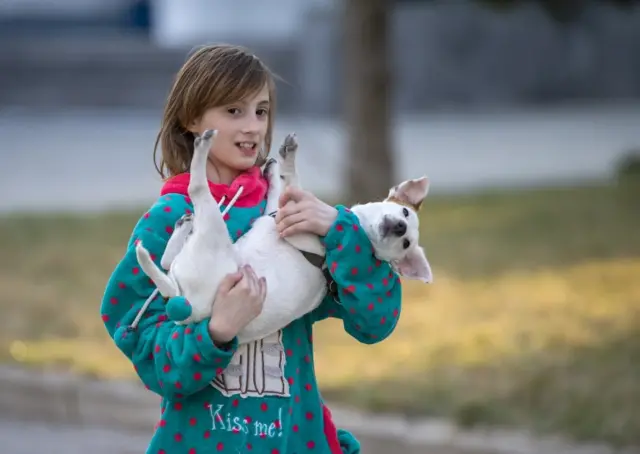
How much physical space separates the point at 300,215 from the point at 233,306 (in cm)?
25

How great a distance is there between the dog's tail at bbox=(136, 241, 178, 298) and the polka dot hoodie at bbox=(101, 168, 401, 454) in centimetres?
10

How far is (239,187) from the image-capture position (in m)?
2.59

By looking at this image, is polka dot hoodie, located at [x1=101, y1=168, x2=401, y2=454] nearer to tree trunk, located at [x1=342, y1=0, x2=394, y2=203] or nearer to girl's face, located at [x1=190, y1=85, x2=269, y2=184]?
girl's face, located at [x1=190, y1=85, x2=269, y2=184]

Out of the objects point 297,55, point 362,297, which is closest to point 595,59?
point 297,55

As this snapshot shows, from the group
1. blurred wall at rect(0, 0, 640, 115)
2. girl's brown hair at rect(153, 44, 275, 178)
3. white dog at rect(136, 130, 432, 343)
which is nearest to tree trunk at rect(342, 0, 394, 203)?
girl's brown hair at rect(153, 44, 275, 178)

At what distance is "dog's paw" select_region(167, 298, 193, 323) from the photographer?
2.38 meters

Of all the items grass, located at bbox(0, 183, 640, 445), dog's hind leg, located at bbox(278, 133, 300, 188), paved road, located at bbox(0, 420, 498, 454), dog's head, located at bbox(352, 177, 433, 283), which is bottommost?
paved road, located at bbox(0, 420, 498, 454)

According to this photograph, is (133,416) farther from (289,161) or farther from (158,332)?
(289,161)

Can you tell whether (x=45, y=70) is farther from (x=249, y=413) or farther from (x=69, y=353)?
(x=249, y=413)

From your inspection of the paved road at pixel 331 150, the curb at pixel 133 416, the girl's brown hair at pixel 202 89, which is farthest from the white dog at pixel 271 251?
the paved road at pixel 331 150

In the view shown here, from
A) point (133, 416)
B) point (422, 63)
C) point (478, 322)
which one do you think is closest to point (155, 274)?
point (133, 416)

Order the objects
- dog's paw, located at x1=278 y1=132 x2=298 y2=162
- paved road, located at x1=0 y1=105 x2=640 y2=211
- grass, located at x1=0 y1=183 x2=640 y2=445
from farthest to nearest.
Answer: paved road, located at x1=0 y1=105 x2=640 y2=211 → grass, located at x1=0 y1=183 x2=640 y2=445 → dog's paw, located at x1=278 y1=132 x2=298 y2=162

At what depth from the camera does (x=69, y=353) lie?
6.34 metres

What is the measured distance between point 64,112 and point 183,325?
808 inches
